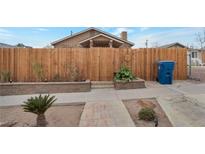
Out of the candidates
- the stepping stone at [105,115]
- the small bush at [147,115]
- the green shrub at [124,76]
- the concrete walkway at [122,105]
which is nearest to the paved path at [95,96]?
the concrete walkway at [122,105]

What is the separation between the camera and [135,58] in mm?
10172

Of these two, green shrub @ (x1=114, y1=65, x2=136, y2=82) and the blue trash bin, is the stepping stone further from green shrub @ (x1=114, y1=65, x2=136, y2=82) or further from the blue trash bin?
the blue trash bin

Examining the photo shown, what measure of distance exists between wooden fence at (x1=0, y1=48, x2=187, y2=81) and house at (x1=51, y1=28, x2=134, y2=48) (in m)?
5.29

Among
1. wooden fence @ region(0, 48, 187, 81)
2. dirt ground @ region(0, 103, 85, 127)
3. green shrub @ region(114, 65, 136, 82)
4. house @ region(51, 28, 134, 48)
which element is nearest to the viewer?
dirt ground @ region(0, 103, 85, 127)

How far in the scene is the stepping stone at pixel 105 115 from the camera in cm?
451

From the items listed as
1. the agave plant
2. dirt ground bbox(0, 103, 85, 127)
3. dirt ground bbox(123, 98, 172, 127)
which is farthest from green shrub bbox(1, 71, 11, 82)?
dirt ground bbox(123, 98, 172, 127)

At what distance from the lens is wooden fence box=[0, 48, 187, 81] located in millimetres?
9367

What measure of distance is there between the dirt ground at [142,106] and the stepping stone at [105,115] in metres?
0.16

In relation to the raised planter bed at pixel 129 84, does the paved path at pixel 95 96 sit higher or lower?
lower

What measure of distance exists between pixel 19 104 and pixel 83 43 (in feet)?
35.6

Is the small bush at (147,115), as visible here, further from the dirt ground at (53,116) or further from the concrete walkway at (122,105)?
the dirt ground at (53,116)

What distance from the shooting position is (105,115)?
5070 mm
